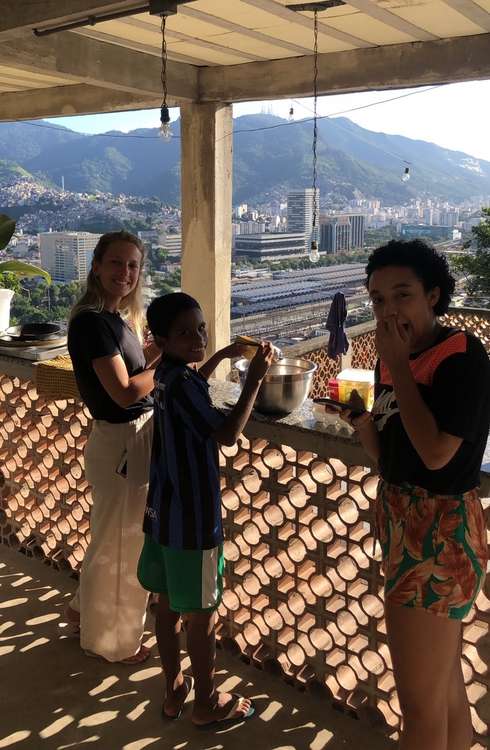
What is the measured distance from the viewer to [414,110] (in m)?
5.63

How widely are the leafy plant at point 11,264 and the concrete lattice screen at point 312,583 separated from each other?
1545mm

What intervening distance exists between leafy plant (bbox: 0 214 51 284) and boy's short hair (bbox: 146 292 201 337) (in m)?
1.65

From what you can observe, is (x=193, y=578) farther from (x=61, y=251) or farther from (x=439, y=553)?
(x=61, y=251)

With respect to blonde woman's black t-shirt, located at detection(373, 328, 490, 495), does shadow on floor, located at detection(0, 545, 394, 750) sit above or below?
below

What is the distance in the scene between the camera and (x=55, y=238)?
5375mm

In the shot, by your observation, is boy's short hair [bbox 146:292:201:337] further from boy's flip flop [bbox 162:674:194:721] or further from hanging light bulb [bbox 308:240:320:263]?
hanging light bulb [bbox 308:240:320:263]

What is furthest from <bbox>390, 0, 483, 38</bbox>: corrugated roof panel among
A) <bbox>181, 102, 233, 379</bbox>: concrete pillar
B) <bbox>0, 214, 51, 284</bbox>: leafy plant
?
<bbox>0, 214, 51, 284</bbox>: leafy plant

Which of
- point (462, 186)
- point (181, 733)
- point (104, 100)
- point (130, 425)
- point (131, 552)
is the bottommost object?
point (181, 733)

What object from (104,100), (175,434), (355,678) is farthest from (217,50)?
(355,678)

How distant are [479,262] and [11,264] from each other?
7411 millimetres

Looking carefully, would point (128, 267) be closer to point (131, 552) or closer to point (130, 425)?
point (130, 425)

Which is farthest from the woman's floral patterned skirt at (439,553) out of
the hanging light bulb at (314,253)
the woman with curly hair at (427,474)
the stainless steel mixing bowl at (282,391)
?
the hanging light bulb at (314,253)

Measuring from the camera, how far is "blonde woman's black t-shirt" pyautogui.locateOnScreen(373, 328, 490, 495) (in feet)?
4.52

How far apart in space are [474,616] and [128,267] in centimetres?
146
